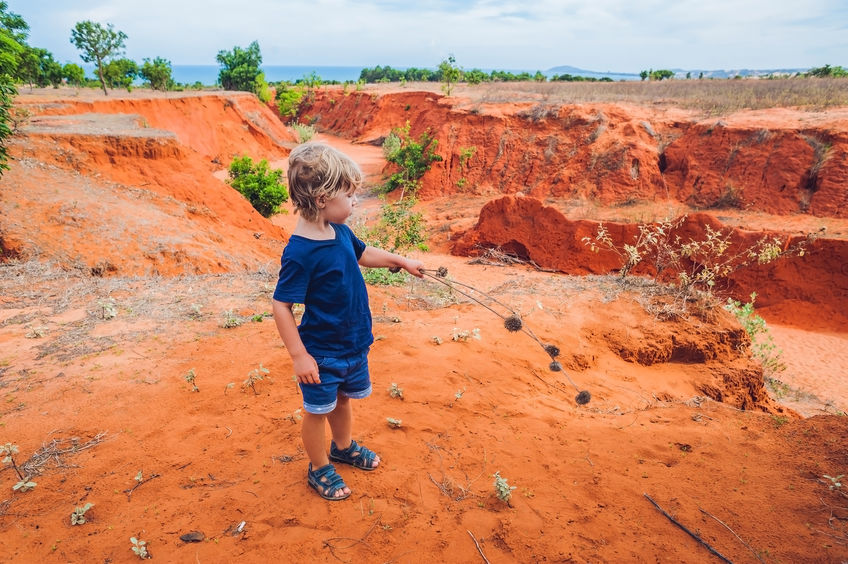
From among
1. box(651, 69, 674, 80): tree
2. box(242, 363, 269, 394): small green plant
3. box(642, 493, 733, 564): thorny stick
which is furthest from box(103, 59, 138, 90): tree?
box(651, 69, 674, 80): tree

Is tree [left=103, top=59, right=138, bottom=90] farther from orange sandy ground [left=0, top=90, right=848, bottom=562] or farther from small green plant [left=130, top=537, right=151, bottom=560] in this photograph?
small green plant [left=130, top=537, right=151, bottom=560]

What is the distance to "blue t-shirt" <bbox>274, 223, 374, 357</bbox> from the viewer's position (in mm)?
1924

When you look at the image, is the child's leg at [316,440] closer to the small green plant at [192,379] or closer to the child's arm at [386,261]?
the child's arm at [386,261]

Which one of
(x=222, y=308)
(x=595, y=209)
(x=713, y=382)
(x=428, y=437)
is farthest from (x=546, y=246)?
(x=428, y=437)

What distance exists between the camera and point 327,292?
2035 mm

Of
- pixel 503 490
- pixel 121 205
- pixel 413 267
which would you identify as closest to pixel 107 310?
pixel 413 267

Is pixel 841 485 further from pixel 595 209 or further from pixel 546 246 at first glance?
pixel 595 209

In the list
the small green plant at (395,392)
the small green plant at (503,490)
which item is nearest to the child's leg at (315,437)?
the small green plant at (503,490)

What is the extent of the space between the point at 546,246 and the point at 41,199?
1065 centimetres

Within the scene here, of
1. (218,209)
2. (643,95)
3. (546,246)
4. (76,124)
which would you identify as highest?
(643,95)

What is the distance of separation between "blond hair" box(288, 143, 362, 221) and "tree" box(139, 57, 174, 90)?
1273 inches

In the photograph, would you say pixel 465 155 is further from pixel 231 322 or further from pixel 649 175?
pixel 231 322

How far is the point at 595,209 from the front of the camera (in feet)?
45.8

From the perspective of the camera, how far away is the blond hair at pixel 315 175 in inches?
73.5
